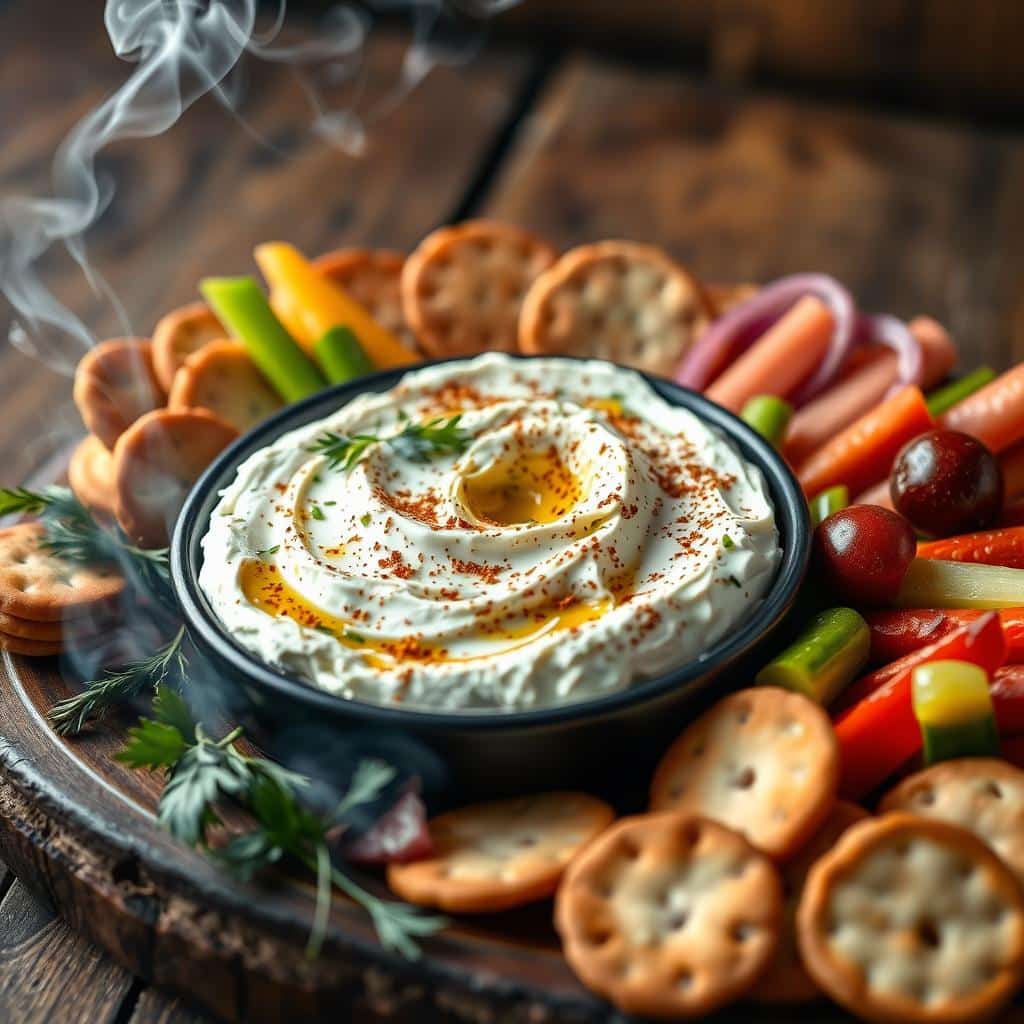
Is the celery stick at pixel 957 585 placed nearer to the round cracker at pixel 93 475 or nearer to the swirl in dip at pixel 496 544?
the swirl in dip at pixel 496 544

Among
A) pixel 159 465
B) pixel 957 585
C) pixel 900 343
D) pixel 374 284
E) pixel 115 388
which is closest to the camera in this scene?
pixel 957 585

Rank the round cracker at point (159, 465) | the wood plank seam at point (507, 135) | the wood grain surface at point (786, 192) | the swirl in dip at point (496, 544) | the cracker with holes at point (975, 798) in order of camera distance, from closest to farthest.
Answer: the cracker with holes at point (975, 798) < the swirl in dip at point (496, 544) < the round cracker at point (159, 465) < the wood grain surface at point (786, 192) < the wood plank seam at point (507, 135)

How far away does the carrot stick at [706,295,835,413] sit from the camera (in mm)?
3840

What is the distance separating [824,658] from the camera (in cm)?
286

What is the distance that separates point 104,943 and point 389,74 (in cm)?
476

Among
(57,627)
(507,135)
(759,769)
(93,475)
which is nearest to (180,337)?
(93,475)

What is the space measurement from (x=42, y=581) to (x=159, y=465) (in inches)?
15.9

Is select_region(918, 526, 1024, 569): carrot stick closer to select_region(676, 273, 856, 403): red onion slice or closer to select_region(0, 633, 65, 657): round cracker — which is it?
select_region(676, 273, 856, 403): red onion slice

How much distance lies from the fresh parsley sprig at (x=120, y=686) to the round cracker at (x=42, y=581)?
0.61ft

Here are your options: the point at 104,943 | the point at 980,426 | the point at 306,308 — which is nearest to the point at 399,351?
the point at 306,308

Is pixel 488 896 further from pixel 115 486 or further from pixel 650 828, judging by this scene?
pixel 115 486

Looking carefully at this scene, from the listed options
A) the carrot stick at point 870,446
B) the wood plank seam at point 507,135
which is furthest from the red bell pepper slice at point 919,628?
the wood plank seam at point 507,135

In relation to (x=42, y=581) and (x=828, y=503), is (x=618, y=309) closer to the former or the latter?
(x=828, y=503)

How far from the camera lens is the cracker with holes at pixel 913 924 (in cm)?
225
